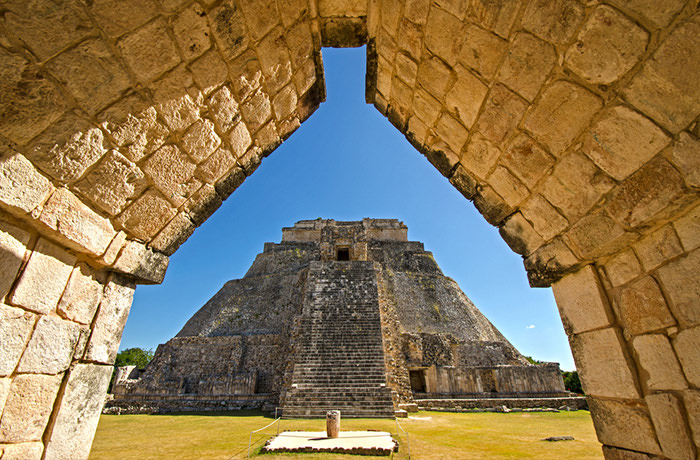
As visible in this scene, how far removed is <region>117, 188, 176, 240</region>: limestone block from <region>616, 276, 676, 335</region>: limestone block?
322cm

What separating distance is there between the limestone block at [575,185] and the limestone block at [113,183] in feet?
9.17

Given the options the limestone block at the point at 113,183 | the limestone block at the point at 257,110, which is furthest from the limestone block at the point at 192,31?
the limestone block at the point at 113,183

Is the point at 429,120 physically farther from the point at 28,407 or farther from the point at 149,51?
the point at 28,407

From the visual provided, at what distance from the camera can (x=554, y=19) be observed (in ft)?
5.38

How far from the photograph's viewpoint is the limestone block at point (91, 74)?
1651mm

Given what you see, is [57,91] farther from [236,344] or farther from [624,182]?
[236,344]

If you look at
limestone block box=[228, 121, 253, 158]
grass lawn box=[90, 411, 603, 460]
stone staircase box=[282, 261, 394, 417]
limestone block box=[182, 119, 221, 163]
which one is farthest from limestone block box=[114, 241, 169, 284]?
stone staircase box=[282, 261, 394, 417]

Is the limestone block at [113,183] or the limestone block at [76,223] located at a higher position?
the limestone block at [113,183]

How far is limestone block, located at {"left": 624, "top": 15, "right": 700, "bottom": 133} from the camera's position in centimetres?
138

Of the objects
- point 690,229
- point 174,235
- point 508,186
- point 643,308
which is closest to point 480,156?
point 508,186

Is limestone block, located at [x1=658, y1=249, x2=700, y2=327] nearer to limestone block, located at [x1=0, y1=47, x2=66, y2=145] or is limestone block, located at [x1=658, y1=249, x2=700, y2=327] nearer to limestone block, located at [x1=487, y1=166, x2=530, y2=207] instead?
limestone block, located at [x1=487, y1=166, x2=530, y2=207]

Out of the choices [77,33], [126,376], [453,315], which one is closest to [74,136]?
[77,33]

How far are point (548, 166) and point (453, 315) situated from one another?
2162 cm

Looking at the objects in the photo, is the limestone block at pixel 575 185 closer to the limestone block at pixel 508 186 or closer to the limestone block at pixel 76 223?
the limestone block at pixel 508 186
